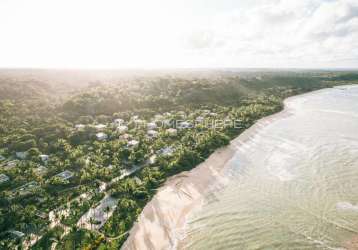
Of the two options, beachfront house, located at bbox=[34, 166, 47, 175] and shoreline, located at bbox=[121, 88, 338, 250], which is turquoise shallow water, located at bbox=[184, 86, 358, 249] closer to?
shoreline, located at bbox=[121, 88, 338, 250]

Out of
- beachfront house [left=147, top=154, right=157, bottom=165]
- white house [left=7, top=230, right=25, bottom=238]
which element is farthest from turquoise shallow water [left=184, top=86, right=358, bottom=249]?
white house [left=7, top=230, right=25, bottom=238]

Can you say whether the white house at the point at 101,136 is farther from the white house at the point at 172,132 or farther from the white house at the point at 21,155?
the white house at the point at 21,155

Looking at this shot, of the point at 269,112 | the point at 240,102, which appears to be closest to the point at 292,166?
the point at 269,112

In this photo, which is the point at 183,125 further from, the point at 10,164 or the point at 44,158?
the point at 10,164

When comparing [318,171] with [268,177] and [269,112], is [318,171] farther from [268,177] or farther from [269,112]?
[269,112]

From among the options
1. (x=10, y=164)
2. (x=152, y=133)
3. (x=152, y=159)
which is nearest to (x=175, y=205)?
(x=152, y=159)

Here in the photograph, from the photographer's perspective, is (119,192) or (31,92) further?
(31,92)
